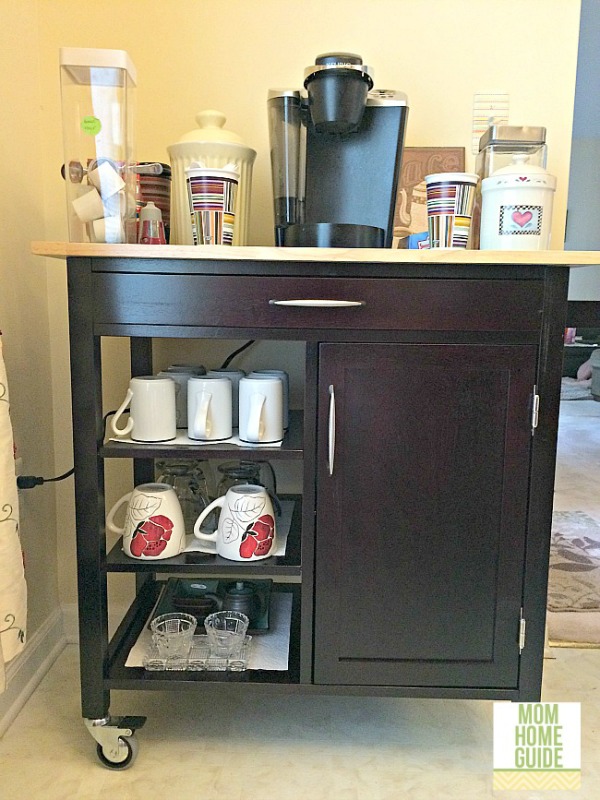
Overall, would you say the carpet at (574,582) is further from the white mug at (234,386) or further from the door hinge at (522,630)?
the white mug at (234,386)

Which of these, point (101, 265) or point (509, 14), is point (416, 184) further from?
point (101, 265)

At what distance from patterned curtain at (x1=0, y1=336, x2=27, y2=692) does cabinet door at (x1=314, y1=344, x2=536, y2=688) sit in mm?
502

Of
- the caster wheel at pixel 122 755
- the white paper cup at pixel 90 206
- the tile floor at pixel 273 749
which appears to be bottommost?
the tile floor at pixel 273 749

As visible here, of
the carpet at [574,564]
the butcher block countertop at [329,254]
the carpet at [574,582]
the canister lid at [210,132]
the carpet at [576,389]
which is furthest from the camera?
the carpet at [576,389]

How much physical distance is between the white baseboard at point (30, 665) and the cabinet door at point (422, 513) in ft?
2.11

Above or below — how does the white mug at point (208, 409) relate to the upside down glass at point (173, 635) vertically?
above

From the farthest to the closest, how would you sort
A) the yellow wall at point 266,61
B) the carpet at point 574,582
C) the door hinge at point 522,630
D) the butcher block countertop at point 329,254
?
the carpet at point 574,582, the yellow wall at point 266,61, the door hinge at point 522,630, the butcher block countertop at point 329,254

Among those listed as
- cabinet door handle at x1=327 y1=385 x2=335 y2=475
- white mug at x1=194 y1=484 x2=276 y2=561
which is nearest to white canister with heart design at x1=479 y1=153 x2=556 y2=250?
cabinet door handle at x1=327 y1=385 x2=335 y2=475

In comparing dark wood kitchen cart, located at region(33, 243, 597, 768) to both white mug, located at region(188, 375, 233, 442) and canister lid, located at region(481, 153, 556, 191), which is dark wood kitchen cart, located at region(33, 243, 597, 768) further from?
canister lid, located at region(481, 153, 556, 191)

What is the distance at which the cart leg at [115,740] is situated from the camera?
1.17 metres

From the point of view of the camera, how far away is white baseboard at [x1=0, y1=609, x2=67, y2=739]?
131cm

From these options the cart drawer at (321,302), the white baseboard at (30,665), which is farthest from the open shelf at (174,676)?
the cart drawer at (321,302)

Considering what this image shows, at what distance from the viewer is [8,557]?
1074 mm

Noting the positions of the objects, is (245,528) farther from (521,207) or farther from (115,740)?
(521,207)
